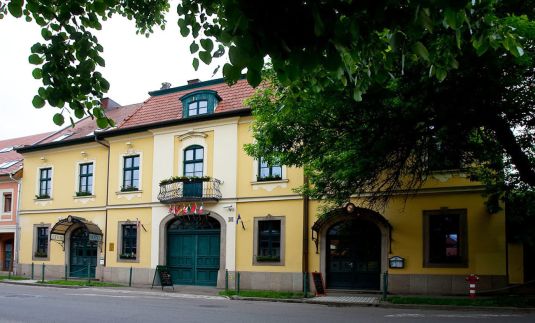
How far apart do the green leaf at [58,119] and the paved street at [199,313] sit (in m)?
6.55

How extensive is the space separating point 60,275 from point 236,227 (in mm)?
10628

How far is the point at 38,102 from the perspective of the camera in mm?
6246

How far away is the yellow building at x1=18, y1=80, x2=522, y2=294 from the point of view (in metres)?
19.3

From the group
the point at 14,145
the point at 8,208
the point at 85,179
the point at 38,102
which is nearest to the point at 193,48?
the point at 38,102

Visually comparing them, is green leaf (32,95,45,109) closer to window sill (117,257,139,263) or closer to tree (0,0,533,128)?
tree (0,0,533,128)

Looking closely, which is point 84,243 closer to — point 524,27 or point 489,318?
point 489,318

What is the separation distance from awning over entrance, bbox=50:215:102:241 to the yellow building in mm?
73

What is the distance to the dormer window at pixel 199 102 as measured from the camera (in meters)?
24.6

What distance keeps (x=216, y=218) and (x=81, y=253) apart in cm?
860

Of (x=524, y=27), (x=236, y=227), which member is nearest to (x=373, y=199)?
(x=236, y=227)

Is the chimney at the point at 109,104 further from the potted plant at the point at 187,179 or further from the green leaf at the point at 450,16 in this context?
the green leaf at the point at 450,16

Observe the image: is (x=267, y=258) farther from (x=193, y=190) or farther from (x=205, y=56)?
(x=205, y=56)

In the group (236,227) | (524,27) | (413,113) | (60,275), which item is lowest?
(60,275)

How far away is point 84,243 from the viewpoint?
27.8 metres
